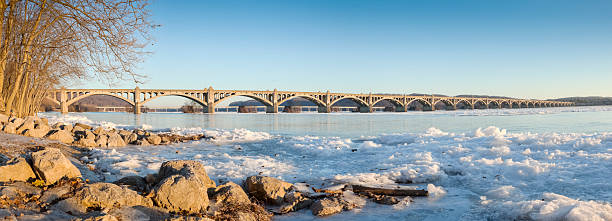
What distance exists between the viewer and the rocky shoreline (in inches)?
135

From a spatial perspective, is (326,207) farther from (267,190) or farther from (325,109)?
(325,109)

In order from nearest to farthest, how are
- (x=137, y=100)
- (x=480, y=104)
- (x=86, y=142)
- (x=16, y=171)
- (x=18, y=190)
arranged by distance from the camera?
1. (x=18, y=190)
2. (x=16, y=171)
3. (x=86, y=142)
4. (x=137, y=100)
5. (x=480, y=104)

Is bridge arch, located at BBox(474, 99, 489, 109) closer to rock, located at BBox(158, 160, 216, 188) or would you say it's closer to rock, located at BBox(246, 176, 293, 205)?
rock, located at BBox(246, 176, 293, 205)

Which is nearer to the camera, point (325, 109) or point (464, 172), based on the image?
point (464, 172)

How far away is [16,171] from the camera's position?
13.3ft

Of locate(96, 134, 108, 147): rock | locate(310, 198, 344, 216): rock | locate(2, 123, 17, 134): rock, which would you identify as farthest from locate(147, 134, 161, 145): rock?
locate(310, 198, 344, 216): rock

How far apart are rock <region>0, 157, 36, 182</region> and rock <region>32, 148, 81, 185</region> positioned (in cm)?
8

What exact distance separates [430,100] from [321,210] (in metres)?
122

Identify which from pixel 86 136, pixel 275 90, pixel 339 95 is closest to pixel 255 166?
pixel 86 136

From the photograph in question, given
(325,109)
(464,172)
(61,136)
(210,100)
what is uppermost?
(210,100)

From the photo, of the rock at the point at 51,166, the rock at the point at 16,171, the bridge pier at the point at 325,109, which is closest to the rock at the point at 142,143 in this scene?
the rock at the point at 51,166

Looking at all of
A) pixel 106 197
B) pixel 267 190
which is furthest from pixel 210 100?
pixel 106 197

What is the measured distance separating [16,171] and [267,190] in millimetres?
3095

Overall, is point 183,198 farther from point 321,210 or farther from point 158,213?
point 321,210
